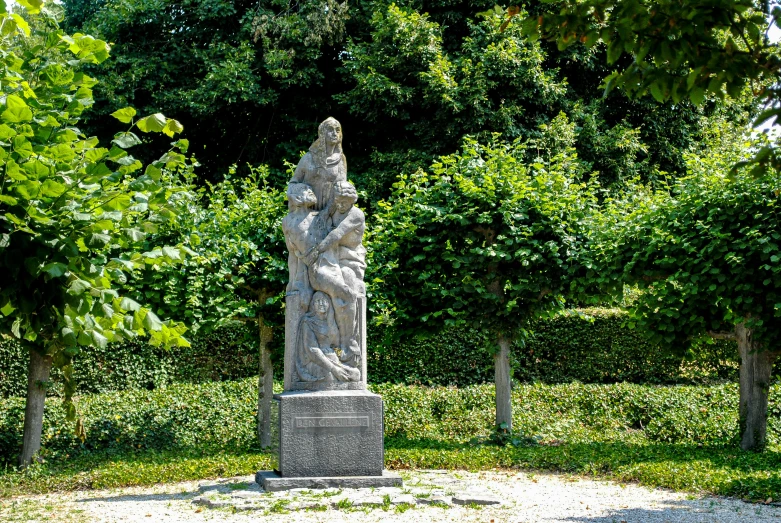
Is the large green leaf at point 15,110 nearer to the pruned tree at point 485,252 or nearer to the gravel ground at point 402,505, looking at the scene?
the gravel ground at point 402,505

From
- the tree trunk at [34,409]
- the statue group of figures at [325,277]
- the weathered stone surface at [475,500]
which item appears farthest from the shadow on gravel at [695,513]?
the tree trunk at [34,409]

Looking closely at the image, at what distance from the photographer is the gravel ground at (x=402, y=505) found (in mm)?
7617

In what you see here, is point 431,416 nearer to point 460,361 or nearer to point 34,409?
point 460,361

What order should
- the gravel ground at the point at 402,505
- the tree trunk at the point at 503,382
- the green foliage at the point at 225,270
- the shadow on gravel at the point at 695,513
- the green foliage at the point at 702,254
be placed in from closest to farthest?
the shadow on gravel at the point at 695,513 < the gravel ground at the point at 402,505 < the green foliage at the point at 702,254 < the green foliage at the point at 225,270 < the tree trunk at the point at 503,382

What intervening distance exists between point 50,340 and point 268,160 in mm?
15992

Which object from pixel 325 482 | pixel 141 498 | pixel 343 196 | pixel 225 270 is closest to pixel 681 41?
pixel 343 196

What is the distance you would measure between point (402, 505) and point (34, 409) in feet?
19.0

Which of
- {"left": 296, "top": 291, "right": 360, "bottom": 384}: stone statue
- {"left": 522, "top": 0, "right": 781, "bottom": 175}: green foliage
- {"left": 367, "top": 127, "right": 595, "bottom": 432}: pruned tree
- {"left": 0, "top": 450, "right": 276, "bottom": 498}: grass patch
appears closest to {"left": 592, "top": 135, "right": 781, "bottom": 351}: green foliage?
{"left": 367, "top": 127, "right": 595, "bottom": 432}: pruned tree

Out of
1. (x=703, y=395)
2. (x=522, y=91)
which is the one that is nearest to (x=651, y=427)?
(x=703, y=395)

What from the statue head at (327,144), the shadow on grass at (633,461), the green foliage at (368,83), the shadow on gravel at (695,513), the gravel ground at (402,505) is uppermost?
the green foliage at (368,83)

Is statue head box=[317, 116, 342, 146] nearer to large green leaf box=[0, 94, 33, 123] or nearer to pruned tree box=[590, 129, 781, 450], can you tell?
pruned tree box=[590, 129, 781, 450]

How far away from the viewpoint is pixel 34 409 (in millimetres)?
11305

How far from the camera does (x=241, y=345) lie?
16.8 metres

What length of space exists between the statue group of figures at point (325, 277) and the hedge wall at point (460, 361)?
6239 mm
